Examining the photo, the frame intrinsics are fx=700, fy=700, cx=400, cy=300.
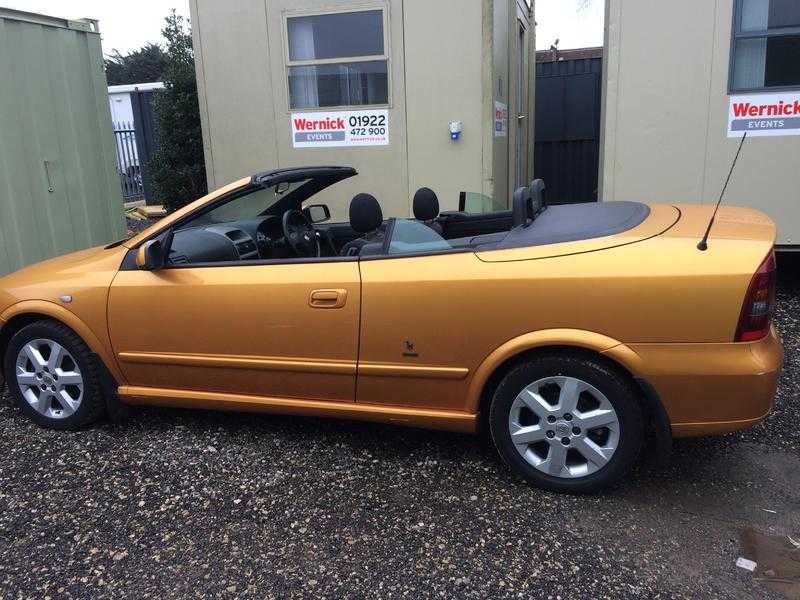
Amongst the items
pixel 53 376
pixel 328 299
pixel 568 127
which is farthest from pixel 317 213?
pixel 568 127

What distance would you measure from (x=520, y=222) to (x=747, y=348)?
3.84 ft

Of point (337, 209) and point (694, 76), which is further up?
point (694, 76)

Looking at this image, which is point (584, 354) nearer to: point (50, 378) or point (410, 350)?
point (410, 350)

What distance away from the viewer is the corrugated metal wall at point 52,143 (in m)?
6.06

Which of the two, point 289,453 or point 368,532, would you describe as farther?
point 289,453

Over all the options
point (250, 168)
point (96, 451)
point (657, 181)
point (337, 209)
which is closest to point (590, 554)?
point (96, 451)

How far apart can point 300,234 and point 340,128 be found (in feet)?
11.2

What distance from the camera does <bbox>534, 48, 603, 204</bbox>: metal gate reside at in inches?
504

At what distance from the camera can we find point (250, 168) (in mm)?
7609

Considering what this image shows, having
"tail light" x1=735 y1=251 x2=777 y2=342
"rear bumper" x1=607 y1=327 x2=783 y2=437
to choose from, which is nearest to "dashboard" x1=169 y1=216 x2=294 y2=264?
"rear bumper" x1=607 y1=327 x2=783 y2=437

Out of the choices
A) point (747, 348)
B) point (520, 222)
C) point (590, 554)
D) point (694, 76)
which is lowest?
point (590, 554)

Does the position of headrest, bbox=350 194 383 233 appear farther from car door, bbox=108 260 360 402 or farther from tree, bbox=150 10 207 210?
tree, bbox=150 10 207 210

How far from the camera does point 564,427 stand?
10.2 feet

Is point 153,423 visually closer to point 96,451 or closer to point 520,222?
point 96,451
